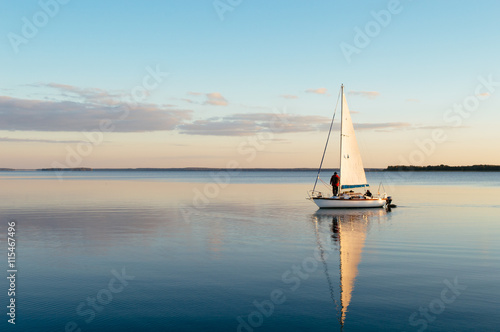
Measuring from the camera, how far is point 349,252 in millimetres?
24266

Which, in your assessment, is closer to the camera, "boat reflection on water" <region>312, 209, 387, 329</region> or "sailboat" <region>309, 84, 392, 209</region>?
"boat reflection on water" <region>312, 209, 387, 329</region>

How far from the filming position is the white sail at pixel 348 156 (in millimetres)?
50312

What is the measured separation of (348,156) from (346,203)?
5.41m

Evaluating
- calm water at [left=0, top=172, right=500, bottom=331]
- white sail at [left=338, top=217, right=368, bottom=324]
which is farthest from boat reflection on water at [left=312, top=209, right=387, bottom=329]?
calm water at [left=0, top=172, right=500, bottom=331]

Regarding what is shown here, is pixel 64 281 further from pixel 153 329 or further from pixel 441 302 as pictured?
pixel 441 302

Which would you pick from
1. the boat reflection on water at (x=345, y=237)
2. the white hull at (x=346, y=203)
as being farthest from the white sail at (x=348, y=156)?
the boat reflection on water at (x=345, y=237)

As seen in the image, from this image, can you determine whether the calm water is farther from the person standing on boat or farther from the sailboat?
the person standing on boat

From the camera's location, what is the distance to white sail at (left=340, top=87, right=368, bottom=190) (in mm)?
50312

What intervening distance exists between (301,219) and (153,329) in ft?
91.7

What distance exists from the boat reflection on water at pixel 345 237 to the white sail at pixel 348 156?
3.42 m

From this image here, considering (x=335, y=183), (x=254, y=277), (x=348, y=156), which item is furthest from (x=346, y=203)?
(x=254, y=277)

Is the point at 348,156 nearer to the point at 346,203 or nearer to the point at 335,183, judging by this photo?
the point at 335,183

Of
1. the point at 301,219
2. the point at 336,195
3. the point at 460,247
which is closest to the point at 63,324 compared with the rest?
the point at 460,247

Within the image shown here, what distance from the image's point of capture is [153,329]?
13.1 meters
